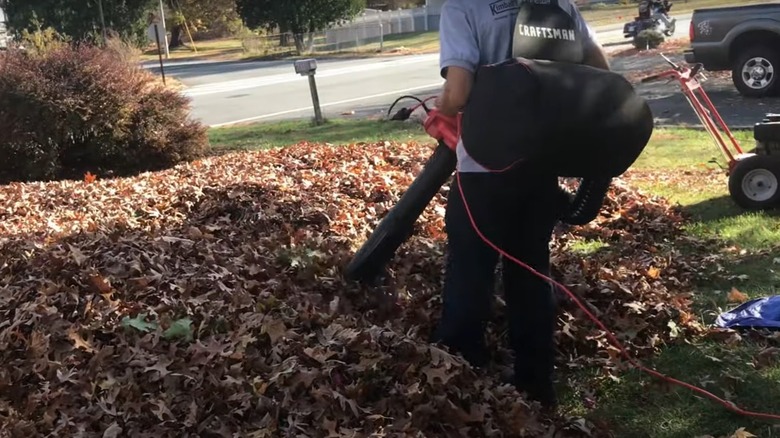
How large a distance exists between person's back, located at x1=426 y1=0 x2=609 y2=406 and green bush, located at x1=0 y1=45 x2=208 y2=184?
22.8 ft

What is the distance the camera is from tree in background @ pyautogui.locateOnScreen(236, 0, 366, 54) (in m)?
42.8

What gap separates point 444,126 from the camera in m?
3.65

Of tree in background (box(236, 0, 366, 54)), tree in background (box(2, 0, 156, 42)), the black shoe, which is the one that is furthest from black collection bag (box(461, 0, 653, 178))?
tree in background (box(236, 0, 366, 54))

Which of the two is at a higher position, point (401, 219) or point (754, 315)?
point (401, 219)

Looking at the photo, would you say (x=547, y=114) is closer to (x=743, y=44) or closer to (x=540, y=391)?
(x=540, y=391)

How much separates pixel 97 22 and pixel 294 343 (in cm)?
3768

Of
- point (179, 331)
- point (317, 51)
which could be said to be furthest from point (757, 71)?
point (317, 51)

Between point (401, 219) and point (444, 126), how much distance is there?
95cm

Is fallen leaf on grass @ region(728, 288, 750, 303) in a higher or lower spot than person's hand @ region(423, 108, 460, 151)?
lower

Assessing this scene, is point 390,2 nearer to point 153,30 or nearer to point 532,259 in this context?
point 153,30

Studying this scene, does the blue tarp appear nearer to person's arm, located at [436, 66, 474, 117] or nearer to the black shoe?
the black shoe

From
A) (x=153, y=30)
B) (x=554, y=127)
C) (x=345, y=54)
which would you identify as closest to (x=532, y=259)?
(x=554, y=127)

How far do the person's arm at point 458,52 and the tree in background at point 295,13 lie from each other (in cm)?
3984

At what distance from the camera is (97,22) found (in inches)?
1500
